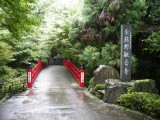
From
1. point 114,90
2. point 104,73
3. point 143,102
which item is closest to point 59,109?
point 114,90

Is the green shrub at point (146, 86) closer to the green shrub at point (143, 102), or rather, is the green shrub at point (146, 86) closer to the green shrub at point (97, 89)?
the green shrub at point (143, 102)

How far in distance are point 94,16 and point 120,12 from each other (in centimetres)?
180

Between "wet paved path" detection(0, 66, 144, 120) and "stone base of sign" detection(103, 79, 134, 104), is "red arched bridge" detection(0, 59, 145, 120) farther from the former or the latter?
"stone base of sign" detection(103, 79, 134, 104)

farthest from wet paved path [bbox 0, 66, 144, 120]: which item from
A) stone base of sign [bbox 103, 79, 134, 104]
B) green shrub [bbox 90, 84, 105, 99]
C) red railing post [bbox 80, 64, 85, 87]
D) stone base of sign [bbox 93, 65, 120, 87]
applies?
red railing post [bbox 80, 64, 85, 87]

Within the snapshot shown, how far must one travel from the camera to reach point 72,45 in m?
21.5

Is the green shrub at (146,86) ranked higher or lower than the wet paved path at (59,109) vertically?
higher

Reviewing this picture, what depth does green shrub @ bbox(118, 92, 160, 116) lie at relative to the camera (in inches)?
341

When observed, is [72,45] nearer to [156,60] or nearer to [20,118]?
[156,60]

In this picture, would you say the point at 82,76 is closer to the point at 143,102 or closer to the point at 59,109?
the point at 59,109

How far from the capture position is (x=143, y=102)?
9297 mm

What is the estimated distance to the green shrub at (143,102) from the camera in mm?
8672

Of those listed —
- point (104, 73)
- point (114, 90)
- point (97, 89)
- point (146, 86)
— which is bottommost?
point (97, 89)

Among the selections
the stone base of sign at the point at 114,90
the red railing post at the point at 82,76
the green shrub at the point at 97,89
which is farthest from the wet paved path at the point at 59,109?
the red railing post at the point at 82,76

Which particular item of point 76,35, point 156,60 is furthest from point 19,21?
point 156,60
